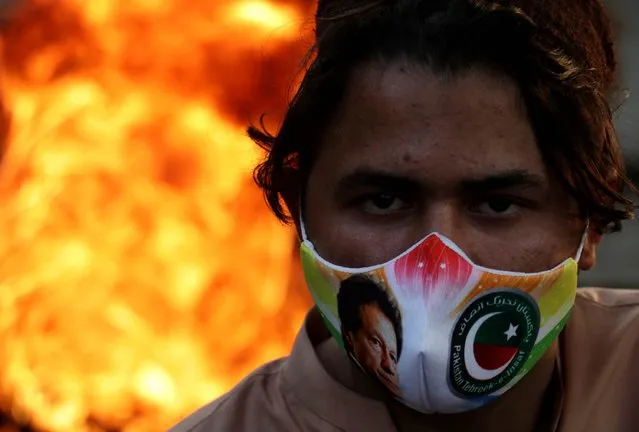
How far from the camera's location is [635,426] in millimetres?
2498

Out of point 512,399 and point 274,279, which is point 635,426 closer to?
point 512,399

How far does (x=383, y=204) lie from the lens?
7.77ft

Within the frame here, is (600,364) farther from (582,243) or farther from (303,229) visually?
(303,229)

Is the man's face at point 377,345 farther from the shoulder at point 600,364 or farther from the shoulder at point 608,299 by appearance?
the shoulder at point 608,299

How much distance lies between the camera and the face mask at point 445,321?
87.4 inches

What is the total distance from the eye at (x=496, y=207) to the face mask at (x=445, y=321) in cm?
13

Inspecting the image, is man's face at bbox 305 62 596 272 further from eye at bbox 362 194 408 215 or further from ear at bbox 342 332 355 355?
ear at bbox 342 332 355 355

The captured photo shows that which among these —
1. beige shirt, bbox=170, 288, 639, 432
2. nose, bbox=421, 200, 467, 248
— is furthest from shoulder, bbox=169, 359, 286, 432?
nose, bbox=421, 200, 467, 248

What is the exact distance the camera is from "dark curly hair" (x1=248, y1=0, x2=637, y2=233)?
2342mm

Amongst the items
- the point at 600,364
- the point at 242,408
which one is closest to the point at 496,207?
the point at 600,364

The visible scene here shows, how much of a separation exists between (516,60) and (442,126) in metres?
0.25

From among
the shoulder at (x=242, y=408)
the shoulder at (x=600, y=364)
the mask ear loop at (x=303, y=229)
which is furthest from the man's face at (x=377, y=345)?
the shoulder at (x=600, y=364)

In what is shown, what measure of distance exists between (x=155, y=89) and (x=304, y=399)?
3380 mm

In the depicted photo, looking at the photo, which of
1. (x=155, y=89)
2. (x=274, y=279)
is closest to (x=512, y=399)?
(x=274, y=279)
